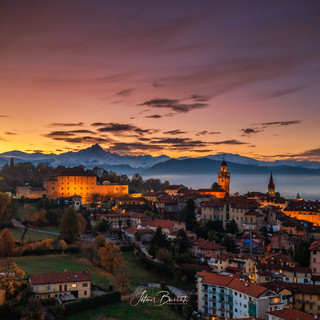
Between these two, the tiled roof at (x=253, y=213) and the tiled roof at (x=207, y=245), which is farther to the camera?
the tiled roof at (x=253, y=213)

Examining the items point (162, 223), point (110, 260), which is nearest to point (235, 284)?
point (110, 260)

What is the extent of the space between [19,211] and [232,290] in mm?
40694

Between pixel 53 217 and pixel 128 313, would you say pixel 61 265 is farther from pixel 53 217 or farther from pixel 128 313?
pixel 53 217

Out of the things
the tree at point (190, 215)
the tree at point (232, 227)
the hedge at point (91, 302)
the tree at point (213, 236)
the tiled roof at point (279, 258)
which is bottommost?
the hedge at point (91, 302)

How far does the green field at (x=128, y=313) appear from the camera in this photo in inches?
1169

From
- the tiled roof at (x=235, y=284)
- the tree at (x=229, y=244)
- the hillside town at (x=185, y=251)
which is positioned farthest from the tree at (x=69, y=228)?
the tiled roof at (x=235, y=284)

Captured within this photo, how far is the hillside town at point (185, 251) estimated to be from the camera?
103 ft

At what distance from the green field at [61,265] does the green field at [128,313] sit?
3.92 meters

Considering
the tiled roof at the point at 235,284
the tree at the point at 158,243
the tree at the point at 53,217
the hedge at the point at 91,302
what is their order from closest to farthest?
the hedge at the point at 91,302 → the tiled roof at the point at 235,284 → the tree at the point at 158,243 → the tree at the point at 53,217

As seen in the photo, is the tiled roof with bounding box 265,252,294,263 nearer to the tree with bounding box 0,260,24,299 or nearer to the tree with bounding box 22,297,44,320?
the tree with bounding box 22,297,44,320

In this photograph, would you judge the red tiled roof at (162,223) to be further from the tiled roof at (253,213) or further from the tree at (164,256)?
the tiled roof at (253,213)

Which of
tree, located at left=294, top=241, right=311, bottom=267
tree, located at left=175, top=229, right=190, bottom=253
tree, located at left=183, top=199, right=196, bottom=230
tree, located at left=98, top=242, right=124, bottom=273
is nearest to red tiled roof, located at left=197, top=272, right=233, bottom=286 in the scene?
tree, located at left=98, top=242, right=124, bottom=273

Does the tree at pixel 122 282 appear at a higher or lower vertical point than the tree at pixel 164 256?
lower

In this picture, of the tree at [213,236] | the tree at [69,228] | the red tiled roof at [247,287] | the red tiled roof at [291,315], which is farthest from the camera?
the tree at [213,236]
